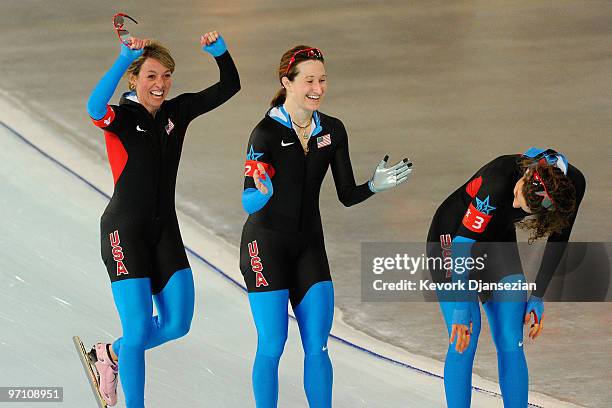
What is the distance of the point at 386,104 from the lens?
385 inches

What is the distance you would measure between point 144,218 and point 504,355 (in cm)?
150

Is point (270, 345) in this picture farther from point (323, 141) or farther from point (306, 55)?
point (306, 55)

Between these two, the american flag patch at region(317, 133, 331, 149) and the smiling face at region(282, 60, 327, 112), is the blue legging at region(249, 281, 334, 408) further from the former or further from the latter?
the smiling face at region(282, 60, 327, 112)

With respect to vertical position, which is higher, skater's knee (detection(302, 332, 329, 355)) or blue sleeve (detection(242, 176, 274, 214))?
blue sleeve (detection(242, 176, 274, 214))

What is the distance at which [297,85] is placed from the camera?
444 cm

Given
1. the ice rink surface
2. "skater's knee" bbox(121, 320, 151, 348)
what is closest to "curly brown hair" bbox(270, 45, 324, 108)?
"skater's knee" bbox(121, 320, 151, 348)

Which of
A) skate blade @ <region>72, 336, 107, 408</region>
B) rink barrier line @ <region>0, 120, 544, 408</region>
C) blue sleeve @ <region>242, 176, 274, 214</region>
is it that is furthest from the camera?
rink barrier line @ <region>0, 120, 544, 408</region>

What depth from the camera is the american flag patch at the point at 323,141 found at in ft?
14.7

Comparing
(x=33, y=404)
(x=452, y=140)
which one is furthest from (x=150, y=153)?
(x=452, y=140)

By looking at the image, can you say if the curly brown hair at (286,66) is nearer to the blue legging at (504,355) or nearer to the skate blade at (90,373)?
the blue legging at (504,355)

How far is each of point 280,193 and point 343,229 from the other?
9.48ft

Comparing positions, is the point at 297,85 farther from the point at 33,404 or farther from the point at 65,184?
the point at 65,184

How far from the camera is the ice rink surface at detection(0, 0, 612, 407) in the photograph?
20.5 ft

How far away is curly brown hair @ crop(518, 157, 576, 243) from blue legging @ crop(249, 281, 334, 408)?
2.75ft
